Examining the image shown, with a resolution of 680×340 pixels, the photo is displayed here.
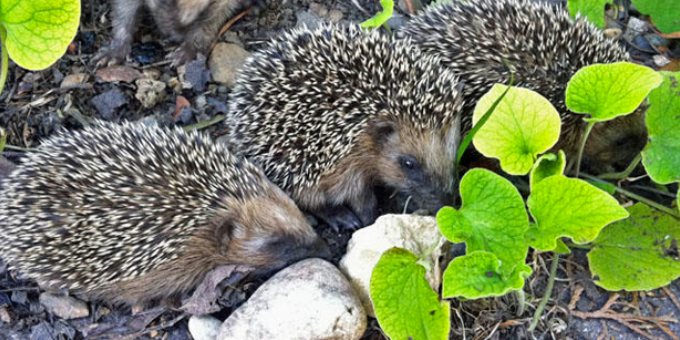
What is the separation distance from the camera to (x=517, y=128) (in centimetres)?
373

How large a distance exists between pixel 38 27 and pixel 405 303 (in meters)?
2.60

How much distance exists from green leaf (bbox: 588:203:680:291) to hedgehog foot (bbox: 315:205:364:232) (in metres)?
1.60

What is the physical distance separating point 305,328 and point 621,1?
411 centimetres

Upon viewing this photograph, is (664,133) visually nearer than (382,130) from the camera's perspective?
Yes

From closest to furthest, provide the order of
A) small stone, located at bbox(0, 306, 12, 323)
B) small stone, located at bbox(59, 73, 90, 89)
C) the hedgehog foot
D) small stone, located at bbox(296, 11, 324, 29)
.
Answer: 1. small stone, located at bbox(0, 306, 12, 323)
2. the hedgehog foot
3. small stone, located at bbox(59, 73, 90, 89)
4. small stone, located at bbox(296, 11, 324, 29)

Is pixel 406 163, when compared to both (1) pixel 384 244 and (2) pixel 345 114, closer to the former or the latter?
(2) pixel 345 114

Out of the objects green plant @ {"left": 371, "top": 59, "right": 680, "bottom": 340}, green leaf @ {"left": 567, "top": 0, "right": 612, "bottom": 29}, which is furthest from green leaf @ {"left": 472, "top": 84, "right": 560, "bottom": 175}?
green leaf @ {"left": 567, "top": 0, "right": 612, "bottom": 29}

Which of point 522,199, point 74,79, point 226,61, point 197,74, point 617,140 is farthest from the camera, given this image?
point 226,61

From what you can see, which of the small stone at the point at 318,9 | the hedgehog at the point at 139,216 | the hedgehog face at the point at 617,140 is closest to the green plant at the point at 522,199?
the hedgehog face at the point at 617,140

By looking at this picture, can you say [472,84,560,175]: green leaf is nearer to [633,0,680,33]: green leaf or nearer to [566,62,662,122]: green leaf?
[566,62,662,122]: green leaf

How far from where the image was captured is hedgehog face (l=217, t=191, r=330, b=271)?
4332mm

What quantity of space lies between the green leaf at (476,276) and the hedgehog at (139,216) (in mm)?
1203

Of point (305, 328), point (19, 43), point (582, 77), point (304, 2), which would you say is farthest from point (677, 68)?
point (19, 43)

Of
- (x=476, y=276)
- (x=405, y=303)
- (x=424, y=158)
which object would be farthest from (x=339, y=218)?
(x=476, y=276)
